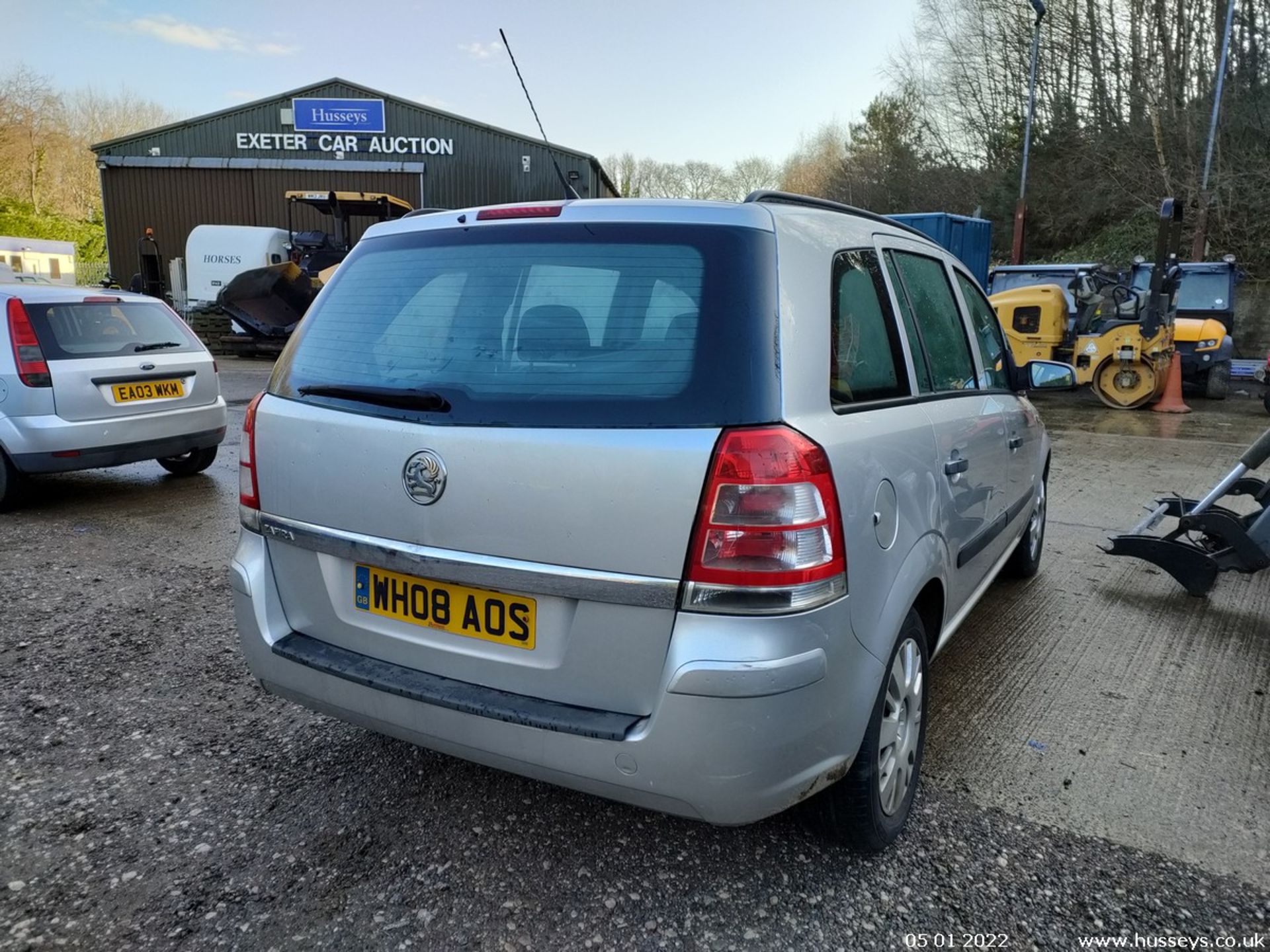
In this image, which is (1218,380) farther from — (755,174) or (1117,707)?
(755,174)

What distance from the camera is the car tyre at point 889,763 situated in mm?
2145

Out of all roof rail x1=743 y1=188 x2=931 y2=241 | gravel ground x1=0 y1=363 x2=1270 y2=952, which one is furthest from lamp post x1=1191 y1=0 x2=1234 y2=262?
gravel ground x1=0 y1=363 x2=1270 y2=952

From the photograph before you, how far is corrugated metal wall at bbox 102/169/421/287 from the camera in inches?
966

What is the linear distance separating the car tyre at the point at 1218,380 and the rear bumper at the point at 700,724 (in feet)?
46.9

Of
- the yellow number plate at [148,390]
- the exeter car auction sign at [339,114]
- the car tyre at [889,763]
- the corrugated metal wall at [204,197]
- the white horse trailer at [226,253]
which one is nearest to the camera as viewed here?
the car tyre at [889,763]

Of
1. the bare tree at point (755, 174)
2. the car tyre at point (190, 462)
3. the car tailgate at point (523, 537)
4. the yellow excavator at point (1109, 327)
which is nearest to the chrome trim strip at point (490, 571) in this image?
the car tailgate at point (523, 537)

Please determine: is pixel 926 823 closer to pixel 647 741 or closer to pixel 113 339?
pixel 647 741

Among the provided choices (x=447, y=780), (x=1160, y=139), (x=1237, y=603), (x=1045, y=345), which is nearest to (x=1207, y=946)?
(x=447, y=780)

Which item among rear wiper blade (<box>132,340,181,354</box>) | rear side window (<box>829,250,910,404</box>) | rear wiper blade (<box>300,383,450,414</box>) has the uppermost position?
rear side window (<box>829,250,910,404</box>)

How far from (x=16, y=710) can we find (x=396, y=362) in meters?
2.11

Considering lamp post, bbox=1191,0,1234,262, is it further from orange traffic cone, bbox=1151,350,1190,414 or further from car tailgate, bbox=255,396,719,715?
car tailgate, bbox=255,396,719,715

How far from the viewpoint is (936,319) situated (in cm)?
302

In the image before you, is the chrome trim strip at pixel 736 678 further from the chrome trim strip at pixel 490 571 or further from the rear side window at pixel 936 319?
the rear side window at pixel 936 319

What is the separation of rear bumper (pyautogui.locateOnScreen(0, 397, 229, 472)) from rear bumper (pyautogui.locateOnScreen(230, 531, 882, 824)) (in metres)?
4.70
